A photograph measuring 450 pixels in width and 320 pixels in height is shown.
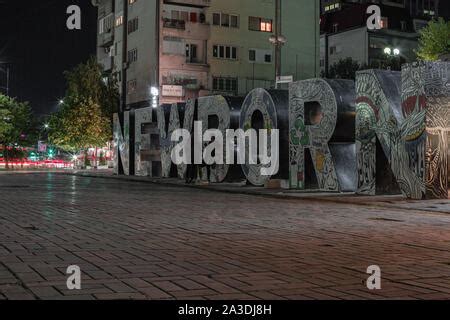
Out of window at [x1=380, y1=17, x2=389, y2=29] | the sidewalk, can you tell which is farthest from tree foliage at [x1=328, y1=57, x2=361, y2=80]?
the sidewalk

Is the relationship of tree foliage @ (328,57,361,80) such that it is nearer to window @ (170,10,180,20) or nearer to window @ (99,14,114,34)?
window @ (170,10,180,20)

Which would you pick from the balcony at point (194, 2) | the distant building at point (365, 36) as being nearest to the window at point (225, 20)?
the balcony at point (194, 2)

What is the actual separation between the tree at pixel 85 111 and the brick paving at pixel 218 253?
41.7 meters

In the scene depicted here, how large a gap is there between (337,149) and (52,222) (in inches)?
582

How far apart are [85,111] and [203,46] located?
12355 millimetres

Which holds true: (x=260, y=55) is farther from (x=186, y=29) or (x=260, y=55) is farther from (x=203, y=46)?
(x=186, y=29)

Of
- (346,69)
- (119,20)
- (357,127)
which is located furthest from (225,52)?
(357,127)

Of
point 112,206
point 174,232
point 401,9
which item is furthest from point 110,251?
point 401,9

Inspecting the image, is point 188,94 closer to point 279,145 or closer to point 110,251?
point 279,145

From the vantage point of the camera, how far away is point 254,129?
99.3 feet

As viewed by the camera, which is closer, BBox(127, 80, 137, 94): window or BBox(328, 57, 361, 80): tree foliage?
BBox(127, 80, 137, 94): window

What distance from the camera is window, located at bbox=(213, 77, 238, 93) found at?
60625mm

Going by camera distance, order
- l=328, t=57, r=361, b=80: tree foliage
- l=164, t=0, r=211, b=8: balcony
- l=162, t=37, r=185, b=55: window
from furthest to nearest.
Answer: l=328, t=57, r=361, b=80: tree foliage → l=164, t=0, r=211, b=8: balcony → l=162, t=37, r=185, b=55: window

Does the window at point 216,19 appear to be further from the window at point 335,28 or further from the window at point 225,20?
the window at point 335,28
